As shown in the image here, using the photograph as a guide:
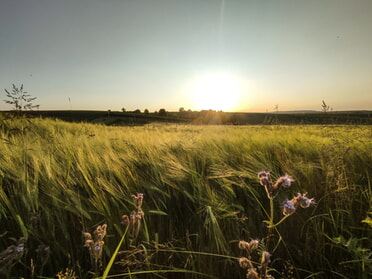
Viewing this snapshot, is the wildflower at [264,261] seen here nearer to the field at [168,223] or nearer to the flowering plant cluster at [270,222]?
the flowering plant cluster at [270,222]

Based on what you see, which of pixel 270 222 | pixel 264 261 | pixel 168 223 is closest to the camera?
pixel 264 261

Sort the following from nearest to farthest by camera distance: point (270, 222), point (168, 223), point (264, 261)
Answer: point (264, 261), point (270, 222), point (168, 223)

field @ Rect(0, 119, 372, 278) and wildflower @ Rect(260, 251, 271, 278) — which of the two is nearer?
wildflower @ Rect(260, 251, 271, 278)

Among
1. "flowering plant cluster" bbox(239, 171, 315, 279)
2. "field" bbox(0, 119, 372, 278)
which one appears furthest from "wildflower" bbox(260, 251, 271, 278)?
"field" bbox(0, 119, 372, 278)

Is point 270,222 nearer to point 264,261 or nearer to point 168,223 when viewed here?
point 264,261

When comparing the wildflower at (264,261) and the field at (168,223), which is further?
the field at (168,223)

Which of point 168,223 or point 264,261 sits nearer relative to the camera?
point 264,261

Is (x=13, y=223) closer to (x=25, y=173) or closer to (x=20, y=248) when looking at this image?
(x=25, y=173)

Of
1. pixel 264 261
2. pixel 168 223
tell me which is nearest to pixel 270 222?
pixel 264 261

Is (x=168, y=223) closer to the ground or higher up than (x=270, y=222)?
closer to the ground

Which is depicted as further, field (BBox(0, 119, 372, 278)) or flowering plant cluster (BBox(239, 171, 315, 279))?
field (BBox(0, 119, 372, 278))

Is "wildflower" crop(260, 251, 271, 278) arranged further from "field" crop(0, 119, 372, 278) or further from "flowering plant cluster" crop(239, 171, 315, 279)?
"field" crop(0, 119, 372, 278)

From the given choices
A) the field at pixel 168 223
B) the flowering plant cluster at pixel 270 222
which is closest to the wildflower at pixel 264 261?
the flowering plant cluster at pixel 270 222

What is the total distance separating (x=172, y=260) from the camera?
3.72 feet
